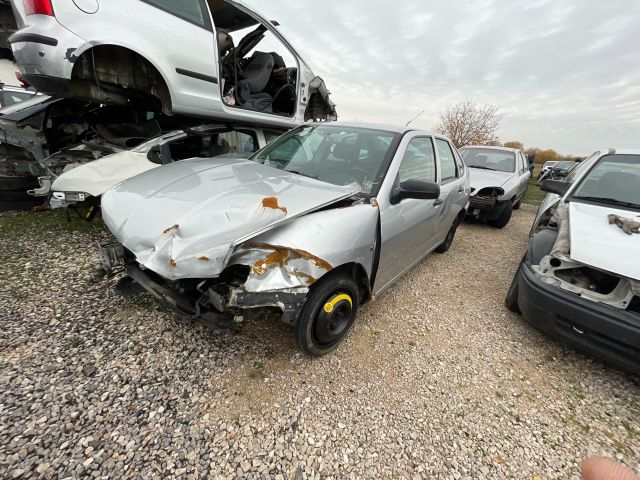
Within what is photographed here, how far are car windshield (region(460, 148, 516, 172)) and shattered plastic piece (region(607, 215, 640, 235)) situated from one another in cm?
424

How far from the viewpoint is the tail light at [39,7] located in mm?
2502

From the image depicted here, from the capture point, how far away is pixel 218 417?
1604 millimetres

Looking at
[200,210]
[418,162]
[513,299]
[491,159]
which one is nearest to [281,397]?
[200,210]

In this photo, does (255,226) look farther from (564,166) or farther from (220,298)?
(564,166)

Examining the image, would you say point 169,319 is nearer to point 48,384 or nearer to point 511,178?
point 48,384

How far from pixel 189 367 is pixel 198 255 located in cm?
94

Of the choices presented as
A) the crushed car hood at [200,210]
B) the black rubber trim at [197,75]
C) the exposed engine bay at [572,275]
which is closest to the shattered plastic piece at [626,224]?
the exposed engine bay at [572,275]

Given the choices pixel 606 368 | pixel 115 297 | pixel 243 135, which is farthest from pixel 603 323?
pixel 243 135

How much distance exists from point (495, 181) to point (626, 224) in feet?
11.6

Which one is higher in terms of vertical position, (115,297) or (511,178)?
(511,178)

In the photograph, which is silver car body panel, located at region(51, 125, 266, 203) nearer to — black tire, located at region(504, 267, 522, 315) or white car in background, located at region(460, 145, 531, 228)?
black tire, located at region(504, 267, 522, 315)

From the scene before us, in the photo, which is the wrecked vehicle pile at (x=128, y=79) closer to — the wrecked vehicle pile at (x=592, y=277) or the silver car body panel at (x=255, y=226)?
the silver car body panel at (x=255, y=226)

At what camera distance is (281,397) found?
1753mm

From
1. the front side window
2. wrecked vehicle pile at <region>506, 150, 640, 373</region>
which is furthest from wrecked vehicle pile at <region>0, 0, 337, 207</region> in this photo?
wrecked vehicle pile at <region>506, 150, 640, 373</region>
